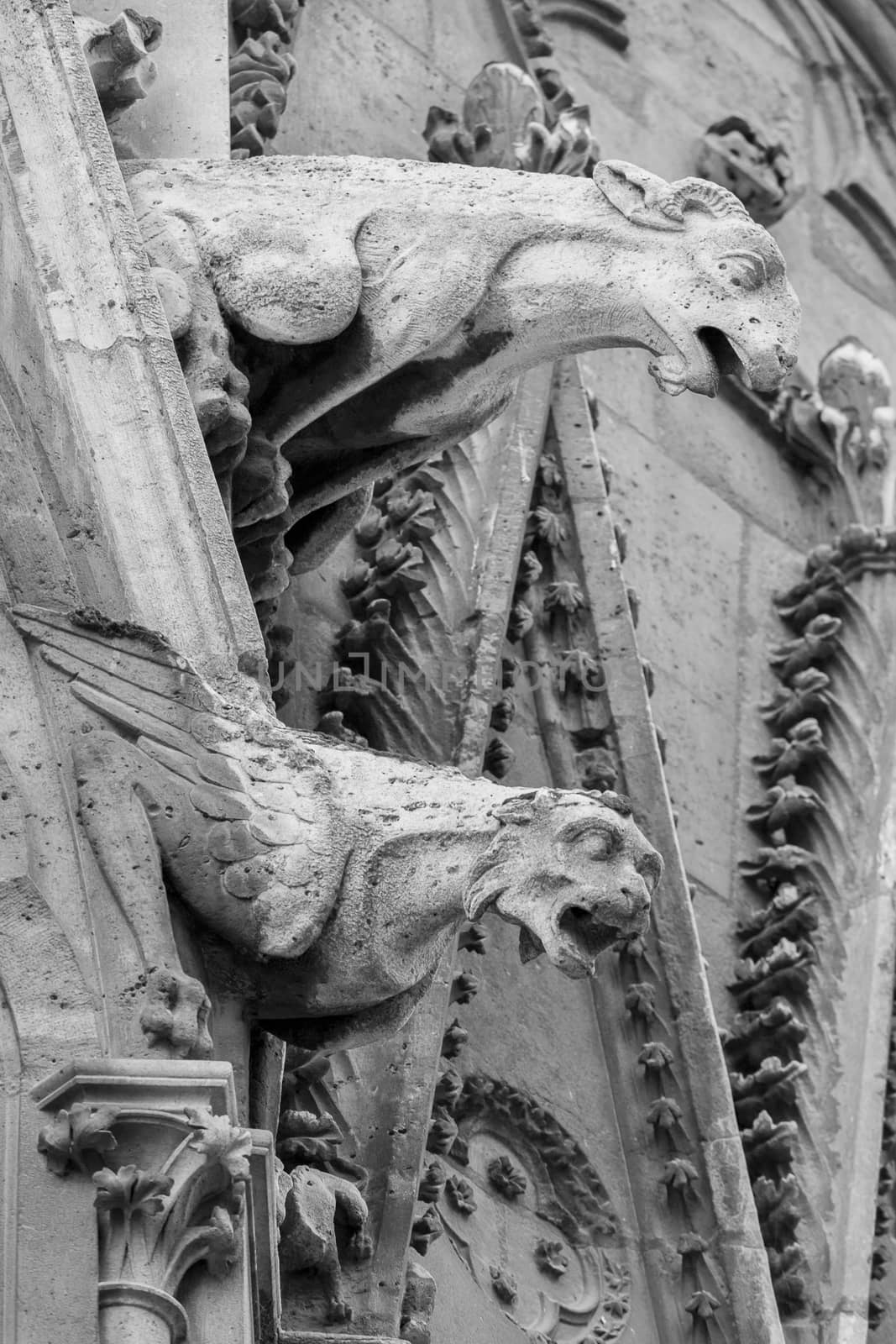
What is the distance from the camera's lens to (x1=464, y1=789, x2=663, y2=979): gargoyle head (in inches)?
159

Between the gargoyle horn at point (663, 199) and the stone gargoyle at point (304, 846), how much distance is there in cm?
103

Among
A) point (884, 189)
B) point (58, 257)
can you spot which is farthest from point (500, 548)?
point (884, 189)

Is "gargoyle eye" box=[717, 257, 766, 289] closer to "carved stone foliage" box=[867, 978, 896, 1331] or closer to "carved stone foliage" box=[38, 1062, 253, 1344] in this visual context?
"carved stone foliage" box=[38, 1062, 253, 1344]

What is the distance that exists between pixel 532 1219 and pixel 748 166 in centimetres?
320

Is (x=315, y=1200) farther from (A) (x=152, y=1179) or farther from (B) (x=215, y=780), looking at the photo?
(A) (x=152, y=1179)

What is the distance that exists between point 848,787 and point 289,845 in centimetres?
263

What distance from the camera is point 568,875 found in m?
4.05

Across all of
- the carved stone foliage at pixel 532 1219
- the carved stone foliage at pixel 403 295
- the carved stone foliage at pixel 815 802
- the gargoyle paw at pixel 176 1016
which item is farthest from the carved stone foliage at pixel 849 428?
the gargoyle paw at pixel 176 1016

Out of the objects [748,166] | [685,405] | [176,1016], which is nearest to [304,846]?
[176,1016]

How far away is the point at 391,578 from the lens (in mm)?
5777

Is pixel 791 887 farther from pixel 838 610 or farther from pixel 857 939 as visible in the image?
pixel 838 610

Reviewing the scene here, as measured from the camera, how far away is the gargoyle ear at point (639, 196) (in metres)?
4.88

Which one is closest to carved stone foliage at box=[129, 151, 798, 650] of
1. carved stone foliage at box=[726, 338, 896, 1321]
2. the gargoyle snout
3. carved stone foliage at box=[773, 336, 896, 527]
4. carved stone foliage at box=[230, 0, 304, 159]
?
carved stone foliage at box=[230, 0, 304, 159]

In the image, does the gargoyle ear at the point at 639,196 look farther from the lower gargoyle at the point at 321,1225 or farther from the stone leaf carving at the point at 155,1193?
the stone leaf carving at the point at 155,1193
